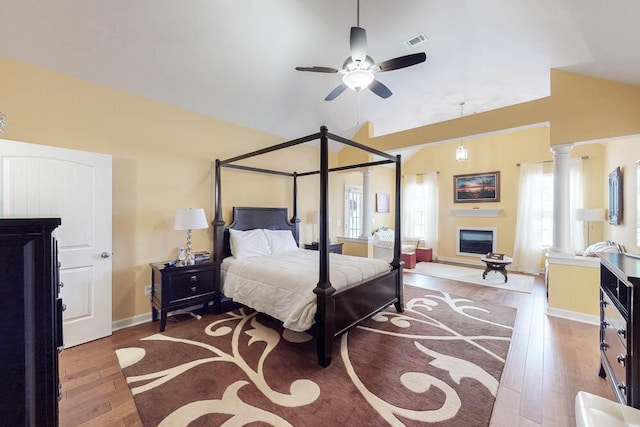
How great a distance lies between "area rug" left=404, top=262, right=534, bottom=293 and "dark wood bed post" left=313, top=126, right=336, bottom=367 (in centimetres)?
388

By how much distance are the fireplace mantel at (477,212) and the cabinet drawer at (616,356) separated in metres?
4.77

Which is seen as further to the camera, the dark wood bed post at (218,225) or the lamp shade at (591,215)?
the lamp shade at (591,215)

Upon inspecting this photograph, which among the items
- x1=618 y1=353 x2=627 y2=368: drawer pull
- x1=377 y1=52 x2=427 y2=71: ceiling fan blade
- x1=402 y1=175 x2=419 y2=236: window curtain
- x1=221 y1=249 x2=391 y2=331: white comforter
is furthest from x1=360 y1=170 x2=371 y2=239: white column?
x1=618 y1=353 x2=627 y2=368: drawer pull

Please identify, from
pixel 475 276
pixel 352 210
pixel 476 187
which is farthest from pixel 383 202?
pixel 475 276

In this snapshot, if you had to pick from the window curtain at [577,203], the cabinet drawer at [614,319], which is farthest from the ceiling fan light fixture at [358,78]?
the window curtain at [577,203]

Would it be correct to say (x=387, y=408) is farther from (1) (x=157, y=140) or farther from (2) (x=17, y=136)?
(2) (x=17, y=136)

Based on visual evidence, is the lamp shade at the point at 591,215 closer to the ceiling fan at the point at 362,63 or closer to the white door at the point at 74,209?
the ceiling fan at the point at 362,63

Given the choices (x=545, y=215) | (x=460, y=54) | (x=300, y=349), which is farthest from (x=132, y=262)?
(x=545, y=215)

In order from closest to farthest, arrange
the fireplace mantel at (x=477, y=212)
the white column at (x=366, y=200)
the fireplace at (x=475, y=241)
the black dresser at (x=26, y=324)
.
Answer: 1. the black dresser at (x=26, y=324)
2. the white column at (x=366, y=200)
3. the fireplace mantel at (x=477, y=212)
4. the fireplace at (x=475, y=241)

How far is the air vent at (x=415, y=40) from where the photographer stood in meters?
3.16

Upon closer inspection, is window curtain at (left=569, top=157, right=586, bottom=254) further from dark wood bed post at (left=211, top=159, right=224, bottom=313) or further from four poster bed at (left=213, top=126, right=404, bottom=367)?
dark wood bed post at (left=211, top=159, right=224, bottom=313)

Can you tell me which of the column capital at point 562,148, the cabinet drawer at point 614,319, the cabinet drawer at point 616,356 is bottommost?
the cabinet drawer at point 616,356

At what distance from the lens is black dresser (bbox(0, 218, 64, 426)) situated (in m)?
0.80

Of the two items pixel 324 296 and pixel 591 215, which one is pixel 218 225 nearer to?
pixel 324 296
